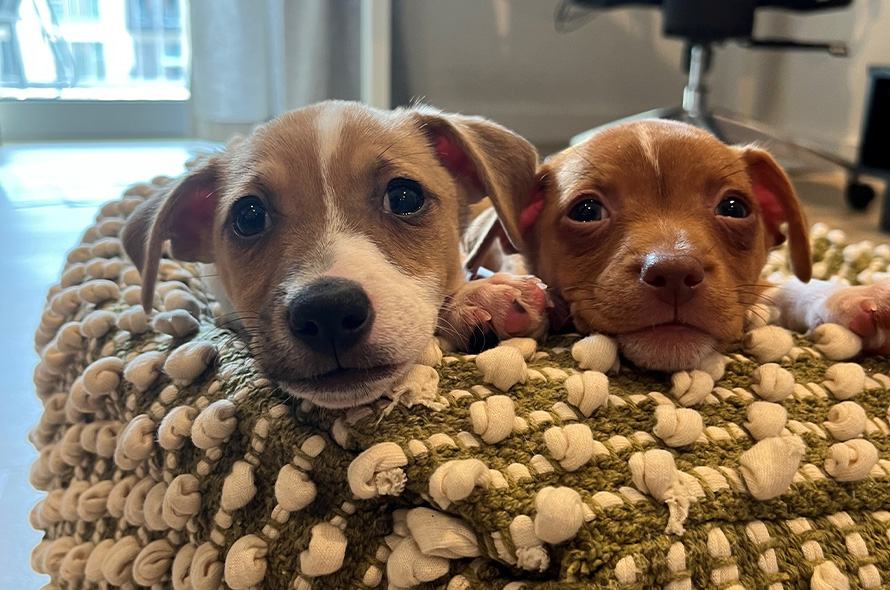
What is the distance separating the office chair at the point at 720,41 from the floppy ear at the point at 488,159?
237cm

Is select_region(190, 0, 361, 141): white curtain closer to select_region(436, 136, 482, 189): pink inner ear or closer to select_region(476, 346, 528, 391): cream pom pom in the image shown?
select_region(436, 136, 482, 189): pink inner ear

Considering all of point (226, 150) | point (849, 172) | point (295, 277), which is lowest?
point (849, 172)

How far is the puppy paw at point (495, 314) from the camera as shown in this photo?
1449 millimetres

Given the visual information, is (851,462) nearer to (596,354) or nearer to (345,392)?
(596,354)

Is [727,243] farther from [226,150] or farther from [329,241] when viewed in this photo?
[226,150]

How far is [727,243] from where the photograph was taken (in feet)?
5.03

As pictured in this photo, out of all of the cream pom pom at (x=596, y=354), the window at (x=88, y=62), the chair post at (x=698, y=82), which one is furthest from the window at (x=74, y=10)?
the cream pom pom at (x=596, y=354)

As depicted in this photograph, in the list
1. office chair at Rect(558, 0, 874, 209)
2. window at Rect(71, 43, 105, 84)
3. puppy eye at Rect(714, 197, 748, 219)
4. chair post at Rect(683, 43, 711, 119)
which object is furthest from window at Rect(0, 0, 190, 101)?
puppy eye at Rect(714, 197, 748, 219)

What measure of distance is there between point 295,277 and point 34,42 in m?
6.44

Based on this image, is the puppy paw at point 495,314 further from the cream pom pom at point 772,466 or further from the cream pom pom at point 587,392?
the cream pom pom at point 772,466

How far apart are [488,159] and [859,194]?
3.74 meters

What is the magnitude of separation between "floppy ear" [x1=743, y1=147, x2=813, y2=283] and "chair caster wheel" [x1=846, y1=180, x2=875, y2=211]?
3.23 metres

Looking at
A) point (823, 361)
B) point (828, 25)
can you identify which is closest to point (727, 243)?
point (823, 361)

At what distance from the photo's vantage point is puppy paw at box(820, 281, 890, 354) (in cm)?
147
